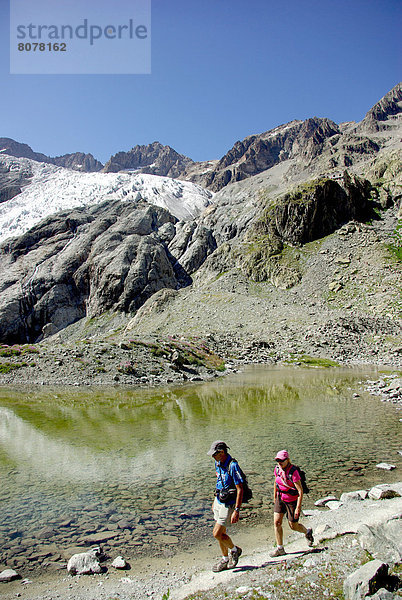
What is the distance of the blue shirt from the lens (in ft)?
25.5

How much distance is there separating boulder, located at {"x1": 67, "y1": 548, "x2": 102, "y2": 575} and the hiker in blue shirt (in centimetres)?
256

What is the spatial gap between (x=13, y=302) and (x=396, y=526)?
13859 cm

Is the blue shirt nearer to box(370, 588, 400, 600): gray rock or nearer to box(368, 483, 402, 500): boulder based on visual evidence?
box(370, 588, 400, 600): gray rock

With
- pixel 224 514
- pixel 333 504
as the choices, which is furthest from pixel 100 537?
pixel 333 504

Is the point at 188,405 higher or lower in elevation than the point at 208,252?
lower

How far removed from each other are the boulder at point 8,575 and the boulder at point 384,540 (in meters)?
7.28

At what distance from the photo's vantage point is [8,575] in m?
7.30

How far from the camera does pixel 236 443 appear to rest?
1627 centimetres

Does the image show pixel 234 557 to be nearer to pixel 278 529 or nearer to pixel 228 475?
pixel 278 529

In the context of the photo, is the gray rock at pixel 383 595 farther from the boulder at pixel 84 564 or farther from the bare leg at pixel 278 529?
the boulder at pixel 84 564

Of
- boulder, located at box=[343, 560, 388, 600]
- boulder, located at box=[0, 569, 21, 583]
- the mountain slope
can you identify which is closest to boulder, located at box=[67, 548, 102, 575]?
boulder, located at box=[0, 569, 21, 583]

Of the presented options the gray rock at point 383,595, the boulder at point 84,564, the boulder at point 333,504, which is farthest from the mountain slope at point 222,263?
the gray rock at point 383,595

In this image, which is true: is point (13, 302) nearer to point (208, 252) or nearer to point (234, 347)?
point (208, 252)

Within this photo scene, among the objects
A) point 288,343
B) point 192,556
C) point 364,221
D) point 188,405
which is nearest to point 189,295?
point 288,343
